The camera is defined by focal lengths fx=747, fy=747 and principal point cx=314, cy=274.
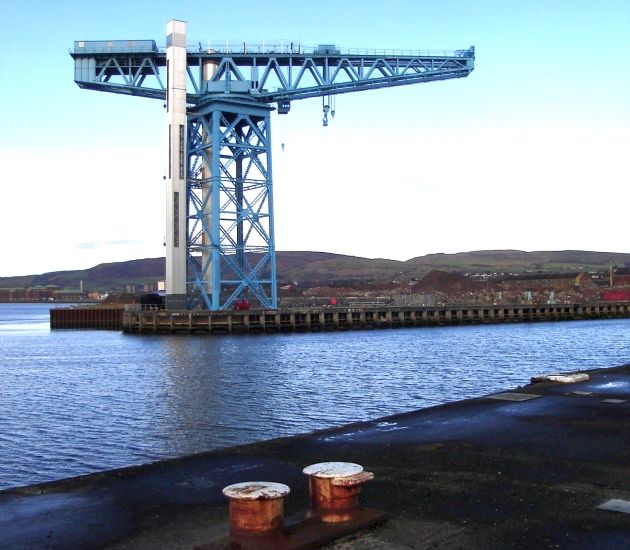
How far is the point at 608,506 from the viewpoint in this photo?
8023 mm

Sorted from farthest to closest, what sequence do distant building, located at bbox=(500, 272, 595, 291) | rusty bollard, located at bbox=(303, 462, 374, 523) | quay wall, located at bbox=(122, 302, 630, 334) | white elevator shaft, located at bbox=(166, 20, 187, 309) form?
1. distant building, located at bbox=(500, 272, 595, 291)
2. quay wall, located at bbox=(122, 302, 630, 334)
3. white elevator shaft, located at bbox=(166, 20, 187, 309)
4. rusty bollard, located at bbox=(303, 462, 374, 523)

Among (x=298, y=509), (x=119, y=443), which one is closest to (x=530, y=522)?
(x=298, y=509)

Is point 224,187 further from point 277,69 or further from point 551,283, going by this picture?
point 551,283

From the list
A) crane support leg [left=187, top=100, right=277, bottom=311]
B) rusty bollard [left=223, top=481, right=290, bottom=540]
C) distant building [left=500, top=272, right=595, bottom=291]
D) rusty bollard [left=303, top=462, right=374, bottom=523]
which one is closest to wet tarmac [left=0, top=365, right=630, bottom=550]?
rusty bollard [left=303, top=462, right=374, bottom=523]

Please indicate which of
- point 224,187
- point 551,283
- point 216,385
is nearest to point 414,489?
point 216,385

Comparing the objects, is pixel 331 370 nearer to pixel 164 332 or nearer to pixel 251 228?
pixel 251 228

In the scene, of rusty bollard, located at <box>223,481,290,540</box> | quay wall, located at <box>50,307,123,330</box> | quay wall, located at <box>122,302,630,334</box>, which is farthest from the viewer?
quay wall, located at <box>50,307,123,330</box>

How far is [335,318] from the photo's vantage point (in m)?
67.9

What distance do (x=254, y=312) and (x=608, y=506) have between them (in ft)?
174

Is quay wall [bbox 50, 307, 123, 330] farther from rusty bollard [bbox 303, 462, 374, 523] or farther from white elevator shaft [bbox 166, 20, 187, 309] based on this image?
rusty bollard [bbox 303, 462, 374, 523]

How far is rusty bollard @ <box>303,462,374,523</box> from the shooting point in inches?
281

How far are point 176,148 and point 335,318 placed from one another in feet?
73.6

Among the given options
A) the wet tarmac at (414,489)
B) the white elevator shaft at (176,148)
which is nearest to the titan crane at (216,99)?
the white elevator shaft at (176,148)

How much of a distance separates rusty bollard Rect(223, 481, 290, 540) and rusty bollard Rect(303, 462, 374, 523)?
0.65m
